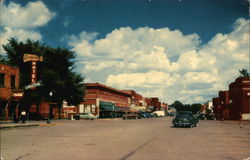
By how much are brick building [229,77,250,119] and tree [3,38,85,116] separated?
33.0 meters

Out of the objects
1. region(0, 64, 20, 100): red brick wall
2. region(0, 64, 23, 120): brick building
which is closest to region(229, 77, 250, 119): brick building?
region(0, 64, 23, 120): brick building

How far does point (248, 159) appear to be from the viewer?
34.2 feet

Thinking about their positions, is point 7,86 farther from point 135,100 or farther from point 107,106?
point 135,100

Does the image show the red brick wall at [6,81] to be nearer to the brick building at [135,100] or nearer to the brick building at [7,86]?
the brick building at [7,86]

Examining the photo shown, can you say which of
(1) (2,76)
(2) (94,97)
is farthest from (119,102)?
(1) (2,76)

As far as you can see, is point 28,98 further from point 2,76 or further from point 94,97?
point 94,97

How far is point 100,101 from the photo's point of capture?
267ft

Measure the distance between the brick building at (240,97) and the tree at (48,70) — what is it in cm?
3298

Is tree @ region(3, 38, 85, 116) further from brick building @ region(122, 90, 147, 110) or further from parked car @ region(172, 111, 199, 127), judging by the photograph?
brick building @ region(122, 90, 147, 110)

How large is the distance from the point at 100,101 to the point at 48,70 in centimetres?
2788

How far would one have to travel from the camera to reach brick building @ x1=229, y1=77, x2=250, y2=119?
66.1m

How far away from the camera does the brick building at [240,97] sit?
217 feet

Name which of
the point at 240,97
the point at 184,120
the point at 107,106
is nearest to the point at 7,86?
the point at 184,120

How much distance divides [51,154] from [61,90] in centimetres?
4602
